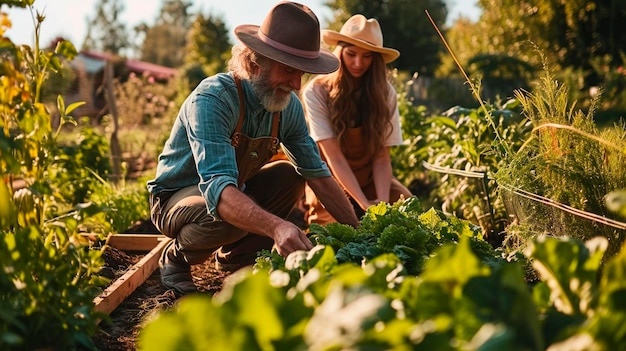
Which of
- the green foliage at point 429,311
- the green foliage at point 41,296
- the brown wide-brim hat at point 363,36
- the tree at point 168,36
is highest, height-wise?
the brown wide-brim hat at point 363,36

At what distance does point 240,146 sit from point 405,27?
17651 mm

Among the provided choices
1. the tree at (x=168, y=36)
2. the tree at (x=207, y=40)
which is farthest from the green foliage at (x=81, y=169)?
the tree at (x=168, y=36)

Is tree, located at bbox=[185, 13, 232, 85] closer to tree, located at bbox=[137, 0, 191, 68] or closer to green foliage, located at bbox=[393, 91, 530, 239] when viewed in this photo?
green foliage, located at bbox=[393, 91, 530, 239]

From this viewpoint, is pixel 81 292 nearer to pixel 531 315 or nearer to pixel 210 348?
pixel 210 348

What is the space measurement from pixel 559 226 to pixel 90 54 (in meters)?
34.8

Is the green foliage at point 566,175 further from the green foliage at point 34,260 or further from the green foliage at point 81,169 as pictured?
the green foliage at point 81,169

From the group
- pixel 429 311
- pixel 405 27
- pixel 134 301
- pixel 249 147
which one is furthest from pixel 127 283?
pixel 405 27

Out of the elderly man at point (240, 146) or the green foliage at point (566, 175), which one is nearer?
the green foliage at point (566, 175)

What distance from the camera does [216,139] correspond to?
2.90 metres

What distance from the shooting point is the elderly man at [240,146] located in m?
2.84

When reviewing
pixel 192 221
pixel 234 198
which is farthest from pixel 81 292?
pixel 192 221

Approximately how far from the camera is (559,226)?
2783 mm

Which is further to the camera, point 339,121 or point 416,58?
point 416,58

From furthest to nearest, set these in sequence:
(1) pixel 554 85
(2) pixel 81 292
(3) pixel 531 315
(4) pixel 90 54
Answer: (4) pixel 90 54
(1) pixel 554 85
(2) pixel 81 292
(3) pixel 531 315
